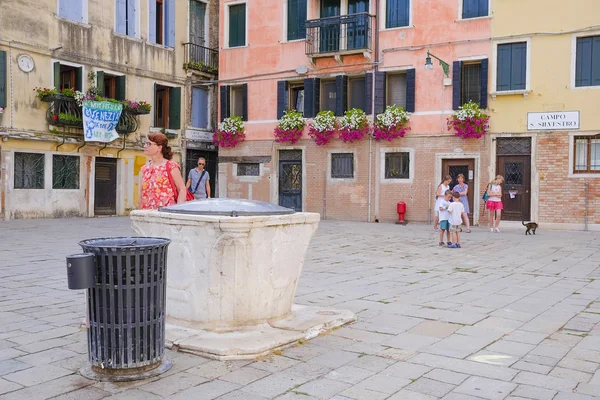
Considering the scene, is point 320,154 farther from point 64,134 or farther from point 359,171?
point 64,134

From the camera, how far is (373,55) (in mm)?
21484

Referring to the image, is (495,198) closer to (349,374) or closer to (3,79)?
(349,374)

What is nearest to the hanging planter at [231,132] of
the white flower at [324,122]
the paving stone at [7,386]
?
the white flower at [324,122]

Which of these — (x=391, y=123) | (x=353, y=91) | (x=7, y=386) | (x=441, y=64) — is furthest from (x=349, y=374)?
(x=353, y=91)

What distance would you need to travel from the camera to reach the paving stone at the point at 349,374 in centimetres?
403

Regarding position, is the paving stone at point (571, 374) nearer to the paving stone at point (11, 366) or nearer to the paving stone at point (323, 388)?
the paving stone at point (323, 388)

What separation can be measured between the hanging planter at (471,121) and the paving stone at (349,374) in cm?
1618

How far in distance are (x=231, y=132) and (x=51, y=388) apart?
20681mm

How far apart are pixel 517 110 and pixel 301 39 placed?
328 inches

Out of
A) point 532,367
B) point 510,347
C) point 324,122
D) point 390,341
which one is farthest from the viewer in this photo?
point 324,122

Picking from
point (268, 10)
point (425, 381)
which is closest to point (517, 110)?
point (268, 10)

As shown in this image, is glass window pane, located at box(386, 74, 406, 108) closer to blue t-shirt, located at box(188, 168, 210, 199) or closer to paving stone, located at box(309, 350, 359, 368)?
blue t-shirt, located at box(188, 168, 210, 199)

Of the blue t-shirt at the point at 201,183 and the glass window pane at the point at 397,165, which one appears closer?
the blue t-shirt at the point at 201,183

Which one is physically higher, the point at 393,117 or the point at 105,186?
the point at 393,117
